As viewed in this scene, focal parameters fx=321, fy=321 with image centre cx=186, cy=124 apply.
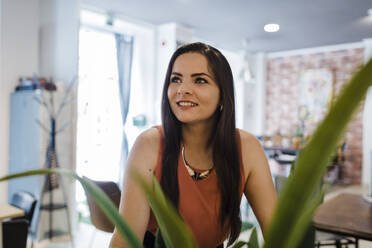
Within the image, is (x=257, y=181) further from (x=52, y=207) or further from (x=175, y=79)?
(x=52, y=207)

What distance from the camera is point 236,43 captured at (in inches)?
282

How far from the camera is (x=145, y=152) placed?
1.20 metres

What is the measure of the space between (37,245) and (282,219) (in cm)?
388

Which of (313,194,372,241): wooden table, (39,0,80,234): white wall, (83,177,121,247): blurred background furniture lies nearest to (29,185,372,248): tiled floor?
(39,0,80,234): white wall

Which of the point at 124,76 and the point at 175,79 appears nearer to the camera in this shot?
the point at 175,79

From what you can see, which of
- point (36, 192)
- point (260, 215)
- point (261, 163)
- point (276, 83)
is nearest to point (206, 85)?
point (261, 163)

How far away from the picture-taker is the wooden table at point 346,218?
5.57ft

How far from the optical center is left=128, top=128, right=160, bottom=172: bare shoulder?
1.18m

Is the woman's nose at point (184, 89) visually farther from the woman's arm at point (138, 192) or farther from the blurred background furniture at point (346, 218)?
the blurred background furniture at point (346, 218)

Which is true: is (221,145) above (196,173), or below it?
above

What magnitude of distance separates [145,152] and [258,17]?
4649 mm

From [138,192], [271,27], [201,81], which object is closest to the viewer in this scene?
[138,192]

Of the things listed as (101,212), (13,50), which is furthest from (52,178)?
(101,212)

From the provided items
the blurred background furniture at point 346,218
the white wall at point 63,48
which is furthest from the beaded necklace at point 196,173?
the white wall at point 63,48
